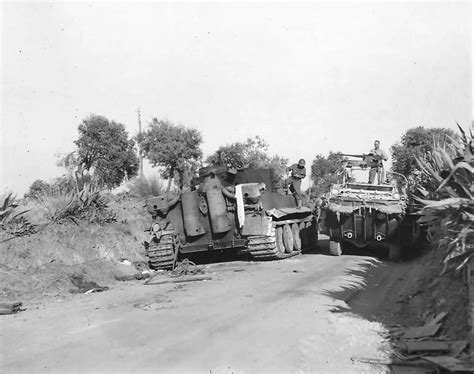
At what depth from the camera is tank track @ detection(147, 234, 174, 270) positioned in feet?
45.8

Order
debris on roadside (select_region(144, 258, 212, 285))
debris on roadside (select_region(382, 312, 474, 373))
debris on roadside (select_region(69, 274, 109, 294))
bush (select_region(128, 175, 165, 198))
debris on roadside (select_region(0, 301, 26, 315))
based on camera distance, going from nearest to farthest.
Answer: debris on roadside (select_region(382, 312, 474, 373))
debris on roadside (select_region(0, 301, 26, 315))
debris on roadside (select_region(69, 274, 109, 294))
debris on roadside (select_region(144, 258, 212, 285))
bush (select_region(128, 175, 165, 198))

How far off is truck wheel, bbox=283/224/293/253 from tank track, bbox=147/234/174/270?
11.6 feet

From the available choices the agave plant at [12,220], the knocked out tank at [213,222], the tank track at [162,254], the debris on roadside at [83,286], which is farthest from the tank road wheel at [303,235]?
the agave plant at [12,220]

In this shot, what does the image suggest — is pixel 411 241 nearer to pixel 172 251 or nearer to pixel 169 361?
pixel 172 251

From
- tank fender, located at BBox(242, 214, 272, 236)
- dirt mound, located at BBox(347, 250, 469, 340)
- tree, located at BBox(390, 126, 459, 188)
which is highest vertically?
tree, located at BBox(390, 126, 459, 188)

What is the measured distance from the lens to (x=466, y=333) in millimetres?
5504

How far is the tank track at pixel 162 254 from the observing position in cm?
1395

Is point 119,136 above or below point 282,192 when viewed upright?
above

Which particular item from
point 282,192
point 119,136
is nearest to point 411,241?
point 282,192

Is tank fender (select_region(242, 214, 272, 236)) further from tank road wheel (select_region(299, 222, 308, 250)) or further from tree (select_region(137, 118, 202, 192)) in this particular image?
tree (select_region(137, 118, 202, 192))

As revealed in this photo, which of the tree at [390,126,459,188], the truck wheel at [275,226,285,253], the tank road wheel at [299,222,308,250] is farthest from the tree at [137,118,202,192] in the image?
the truck wheel at [275,226,285,253]

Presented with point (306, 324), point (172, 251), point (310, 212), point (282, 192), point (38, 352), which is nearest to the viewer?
point (38, 352)

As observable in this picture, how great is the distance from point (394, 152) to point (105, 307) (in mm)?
28080

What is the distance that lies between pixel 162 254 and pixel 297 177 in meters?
6.63
